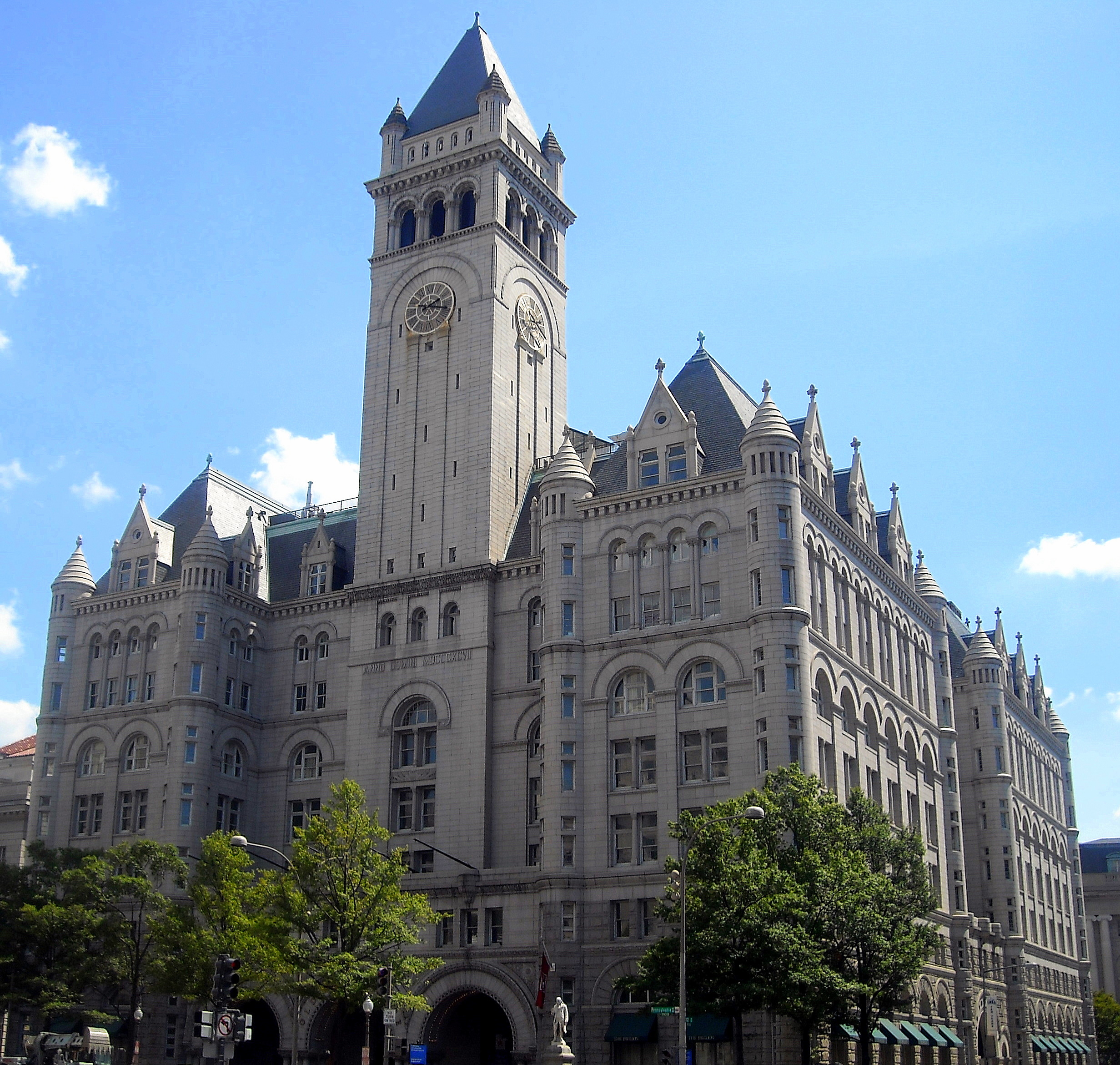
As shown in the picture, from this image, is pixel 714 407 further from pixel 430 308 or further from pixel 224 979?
pixel 224 979

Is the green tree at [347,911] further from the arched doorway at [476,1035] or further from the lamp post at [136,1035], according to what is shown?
the arched doorway at [476,1035]

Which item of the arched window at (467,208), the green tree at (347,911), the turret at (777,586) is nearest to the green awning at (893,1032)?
the turret at (777,586)

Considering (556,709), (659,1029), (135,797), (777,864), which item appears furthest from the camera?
(135,797)

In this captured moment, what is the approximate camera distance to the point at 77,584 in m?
91.9

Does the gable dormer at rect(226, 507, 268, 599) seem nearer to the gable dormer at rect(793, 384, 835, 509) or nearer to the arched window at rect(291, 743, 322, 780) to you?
the arched window at rect(291, 743, 322, 780)

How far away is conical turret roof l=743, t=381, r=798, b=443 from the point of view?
68.8 meters

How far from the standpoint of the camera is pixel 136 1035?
74375 mm

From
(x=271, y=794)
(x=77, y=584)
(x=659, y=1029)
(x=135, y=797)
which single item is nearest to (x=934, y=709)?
(x=659, y=1029)

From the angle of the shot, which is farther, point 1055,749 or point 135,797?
point 1055,749

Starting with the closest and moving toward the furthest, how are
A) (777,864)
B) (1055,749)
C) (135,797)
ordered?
(777,864) < (135,797) < (1055,749)

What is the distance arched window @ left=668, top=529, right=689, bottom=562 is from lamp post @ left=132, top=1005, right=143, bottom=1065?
34.5 metres

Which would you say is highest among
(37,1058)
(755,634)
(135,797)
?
(755,634)

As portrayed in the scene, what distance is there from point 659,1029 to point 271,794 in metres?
32.0

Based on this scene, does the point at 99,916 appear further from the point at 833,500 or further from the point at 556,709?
the point at 833,500
